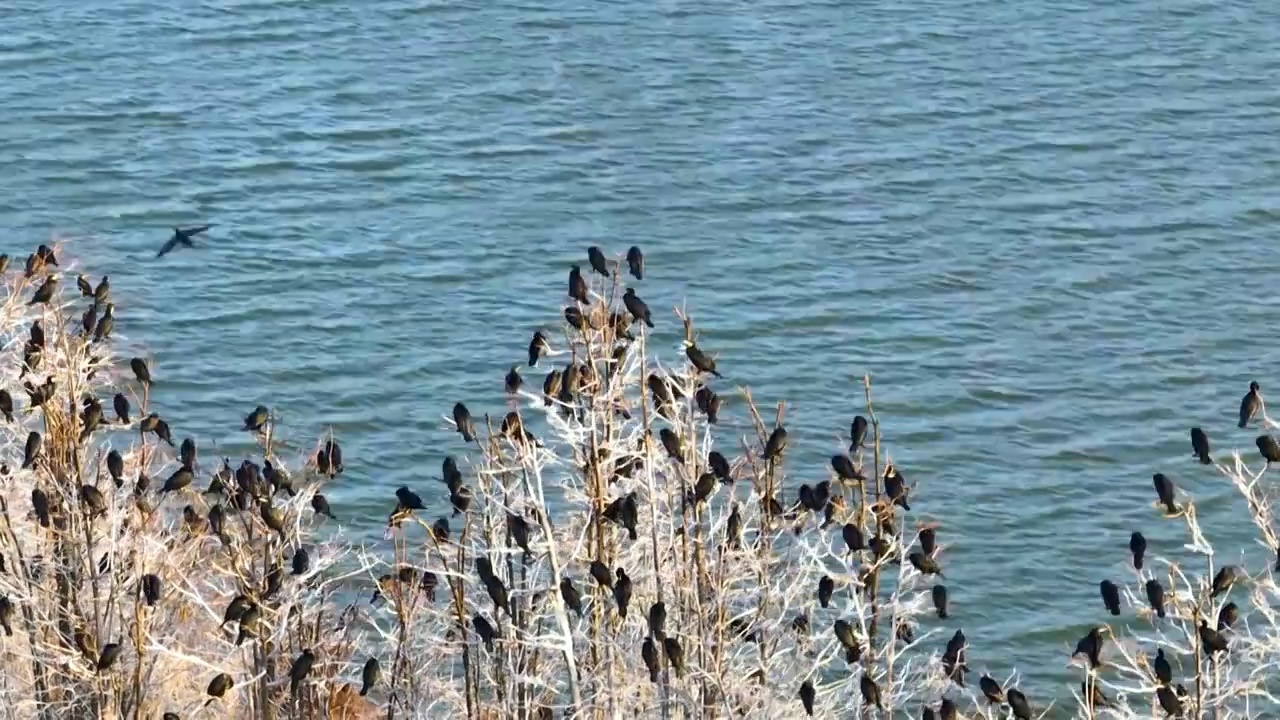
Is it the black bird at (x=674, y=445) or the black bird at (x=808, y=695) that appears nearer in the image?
the black bird at (x=808, y=695)

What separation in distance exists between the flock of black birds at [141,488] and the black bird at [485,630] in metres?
0.83

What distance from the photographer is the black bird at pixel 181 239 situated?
31641mm

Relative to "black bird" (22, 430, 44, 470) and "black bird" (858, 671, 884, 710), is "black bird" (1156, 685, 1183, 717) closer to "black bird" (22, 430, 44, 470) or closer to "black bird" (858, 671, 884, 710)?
"black bird" (858, 671, 884, 710)

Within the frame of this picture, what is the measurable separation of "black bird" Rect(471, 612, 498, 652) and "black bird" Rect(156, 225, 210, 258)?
49.8ft

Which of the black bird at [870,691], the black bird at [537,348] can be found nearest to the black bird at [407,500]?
the black bird at [537,348]

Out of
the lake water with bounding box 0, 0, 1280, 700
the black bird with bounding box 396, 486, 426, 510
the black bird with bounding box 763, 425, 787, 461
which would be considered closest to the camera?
the black bird with bounding box 763, 425, 787, 461

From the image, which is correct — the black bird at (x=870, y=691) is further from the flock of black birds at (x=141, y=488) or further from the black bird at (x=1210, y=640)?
the flock of black birds at (x=141, y=488)

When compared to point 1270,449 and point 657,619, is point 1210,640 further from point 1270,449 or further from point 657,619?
point 657,619

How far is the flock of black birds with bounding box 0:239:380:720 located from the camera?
1719cm

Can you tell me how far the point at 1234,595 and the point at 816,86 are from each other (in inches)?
524

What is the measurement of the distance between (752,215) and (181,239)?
7351 mm

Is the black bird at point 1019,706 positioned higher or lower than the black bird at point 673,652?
lower

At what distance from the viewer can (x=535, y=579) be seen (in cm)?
1855

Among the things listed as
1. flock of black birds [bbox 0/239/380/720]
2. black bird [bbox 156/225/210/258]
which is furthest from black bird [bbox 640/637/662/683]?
black bird [bbox 156/225/210/258]
